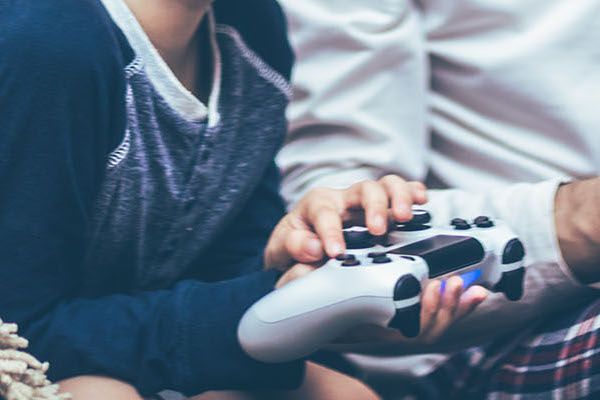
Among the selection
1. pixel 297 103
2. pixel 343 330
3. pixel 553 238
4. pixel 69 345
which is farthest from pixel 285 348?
pixel 297 103

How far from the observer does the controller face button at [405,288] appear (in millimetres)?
671

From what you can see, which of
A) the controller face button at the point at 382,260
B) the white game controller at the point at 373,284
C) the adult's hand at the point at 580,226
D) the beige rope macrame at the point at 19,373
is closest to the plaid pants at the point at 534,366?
the adult's hand at the point at 580,226

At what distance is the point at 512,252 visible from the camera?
753 millimetres

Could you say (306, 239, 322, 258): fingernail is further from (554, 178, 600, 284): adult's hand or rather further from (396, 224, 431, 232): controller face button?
(554, 178, 600, 284): adult's hand

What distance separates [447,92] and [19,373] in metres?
0.63

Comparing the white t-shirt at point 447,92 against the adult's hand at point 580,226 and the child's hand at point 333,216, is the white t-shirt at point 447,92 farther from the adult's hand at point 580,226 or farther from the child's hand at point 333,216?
the child's hand at point 333,216

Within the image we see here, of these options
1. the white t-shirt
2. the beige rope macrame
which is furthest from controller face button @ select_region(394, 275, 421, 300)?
the white t-shirt

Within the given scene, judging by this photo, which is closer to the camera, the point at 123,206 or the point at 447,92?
the point at 123,206

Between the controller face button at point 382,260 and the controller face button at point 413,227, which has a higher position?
the controller face button at point 382,260

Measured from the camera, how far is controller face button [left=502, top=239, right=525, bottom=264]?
0.75 metres

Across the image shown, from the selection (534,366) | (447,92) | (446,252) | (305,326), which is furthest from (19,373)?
(447,92)

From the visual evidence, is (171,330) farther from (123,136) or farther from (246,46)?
(246,46)

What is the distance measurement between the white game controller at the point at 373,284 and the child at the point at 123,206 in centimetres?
2

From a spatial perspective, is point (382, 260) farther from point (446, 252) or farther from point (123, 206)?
point (123, 206)
